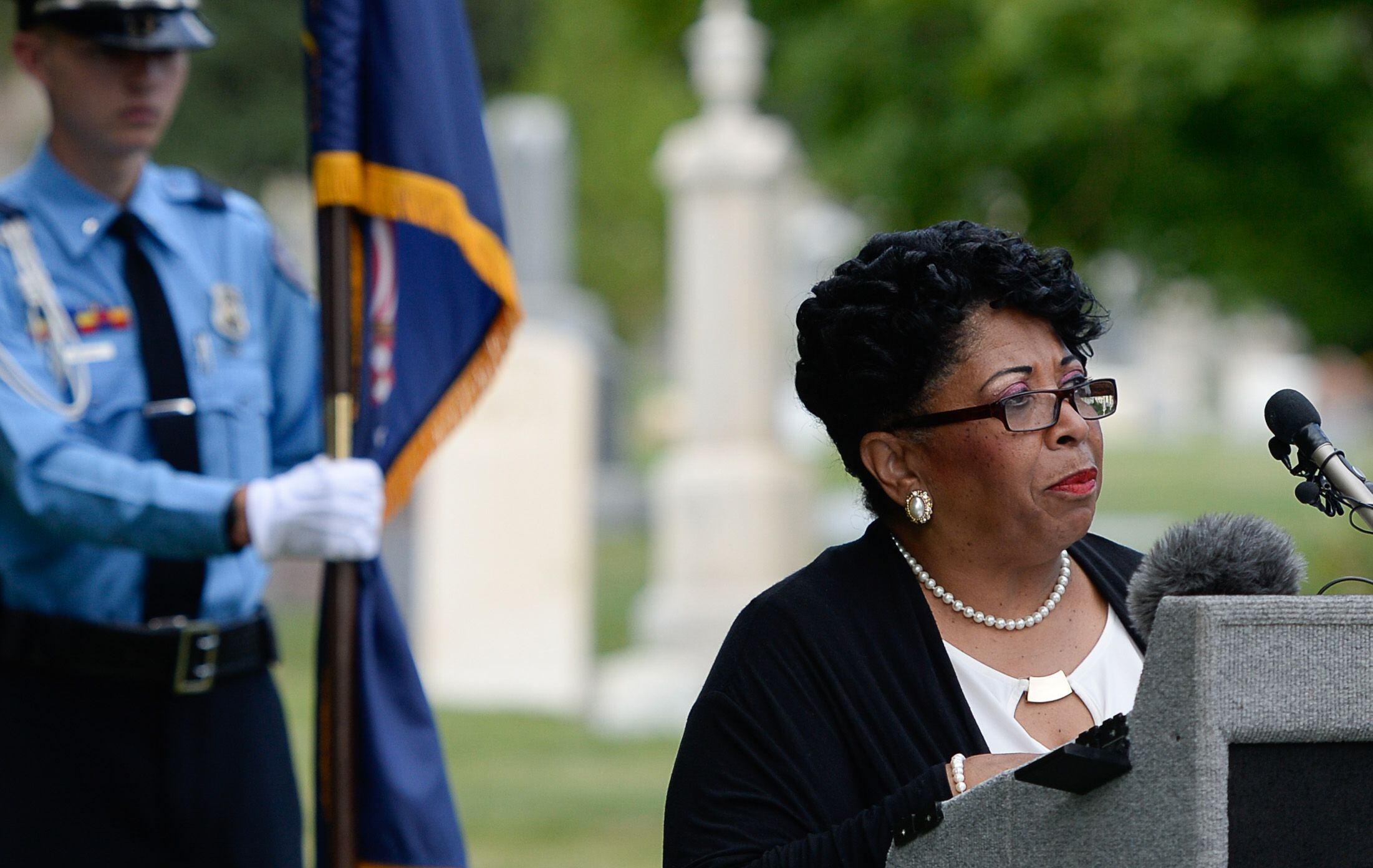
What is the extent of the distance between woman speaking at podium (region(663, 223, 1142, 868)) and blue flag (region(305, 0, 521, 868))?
37.0 inches

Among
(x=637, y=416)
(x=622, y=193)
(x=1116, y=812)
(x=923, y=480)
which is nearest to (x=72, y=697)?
(x=923, y=480)

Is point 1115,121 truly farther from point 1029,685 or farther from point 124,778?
point 1029,685

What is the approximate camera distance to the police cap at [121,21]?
3512 millimetres

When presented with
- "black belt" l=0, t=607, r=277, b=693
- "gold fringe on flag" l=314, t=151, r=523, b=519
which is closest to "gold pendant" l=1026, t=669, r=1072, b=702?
"gold fringe on flag" l=314, t=151, r=523, b=519

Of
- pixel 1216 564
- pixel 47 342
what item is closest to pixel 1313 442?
pixel 1216 564

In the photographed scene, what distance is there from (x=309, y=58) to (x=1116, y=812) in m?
2.25

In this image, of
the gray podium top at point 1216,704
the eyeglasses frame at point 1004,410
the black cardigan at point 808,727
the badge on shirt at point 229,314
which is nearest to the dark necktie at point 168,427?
the badge on shirt at point 229,314

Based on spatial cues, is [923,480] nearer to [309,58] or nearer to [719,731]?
[719,731]

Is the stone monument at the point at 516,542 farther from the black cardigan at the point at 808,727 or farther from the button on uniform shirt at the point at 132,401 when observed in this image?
the black cardigan at the point at 808,727

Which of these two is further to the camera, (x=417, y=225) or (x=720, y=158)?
(x=720, y=158)

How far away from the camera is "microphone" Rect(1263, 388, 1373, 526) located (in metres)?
2.20

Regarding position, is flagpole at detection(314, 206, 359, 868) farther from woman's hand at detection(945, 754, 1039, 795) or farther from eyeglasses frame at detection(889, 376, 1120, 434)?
woman's hand at detection(945, 754, 1039, 795)

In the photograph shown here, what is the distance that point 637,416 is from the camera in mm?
51875

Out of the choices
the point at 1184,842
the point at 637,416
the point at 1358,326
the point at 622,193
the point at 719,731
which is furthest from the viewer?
the point at 637,416
